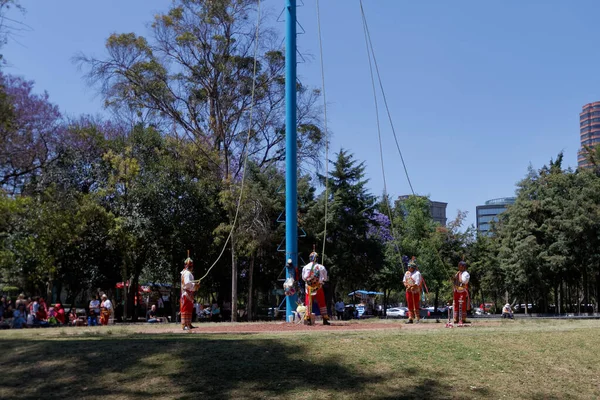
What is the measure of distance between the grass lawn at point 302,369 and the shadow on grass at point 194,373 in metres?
0.02

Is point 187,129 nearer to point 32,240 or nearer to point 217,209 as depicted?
point 217,209

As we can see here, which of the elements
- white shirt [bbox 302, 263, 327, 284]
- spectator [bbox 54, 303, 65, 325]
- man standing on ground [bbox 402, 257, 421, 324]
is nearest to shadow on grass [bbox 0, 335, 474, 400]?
white shirt [bbox 302, 263, 327, 284]

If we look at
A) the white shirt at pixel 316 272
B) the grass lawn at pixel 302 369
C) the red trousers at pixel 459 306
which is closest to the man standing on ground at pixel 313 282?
the white shirt at pixel 316 272

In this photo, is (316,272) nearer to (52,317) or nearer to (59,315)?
(59,315)

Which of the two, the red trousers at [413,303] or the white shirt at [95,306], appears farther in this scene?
→ the white shirt at [95,306]

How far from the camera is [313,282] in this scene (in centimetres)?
1806

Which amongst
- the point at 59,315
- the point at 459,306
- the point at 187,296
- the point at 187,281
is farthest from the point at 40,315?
the point at 459,306

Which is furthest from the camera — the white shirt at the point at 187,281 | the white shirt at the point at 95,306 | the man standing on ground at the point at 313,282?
the white shirt at the point at 95,306

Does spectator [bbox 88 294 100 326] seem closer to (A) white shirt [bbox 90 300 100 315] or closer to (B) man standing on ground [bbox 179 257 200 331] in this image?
(A) white shirt [bbox 90 300 100 315]

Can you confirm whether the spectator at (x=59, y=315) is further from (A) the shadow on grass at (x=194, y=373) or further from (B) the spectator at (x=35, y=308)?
(A) the shadow on grass at (x=194, y=373)

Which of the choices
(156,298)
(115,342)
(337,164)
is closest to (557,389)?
(115,342)

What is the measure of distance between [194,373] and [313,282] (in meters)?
8.73

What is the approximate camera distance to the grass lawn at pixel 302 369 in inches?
358

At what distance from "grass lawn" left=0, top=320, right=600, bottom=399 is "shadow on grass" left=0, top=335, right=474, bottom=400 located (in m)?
0.02
